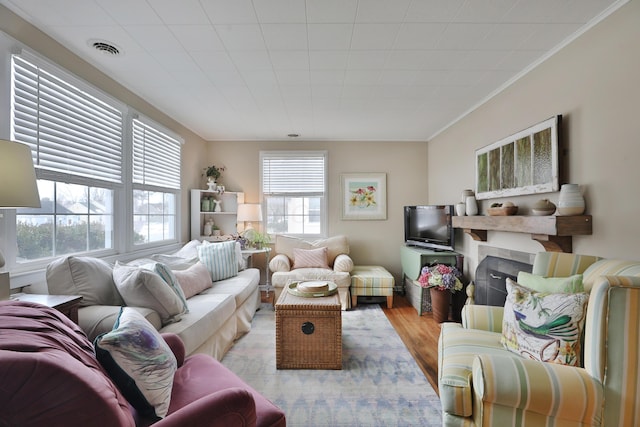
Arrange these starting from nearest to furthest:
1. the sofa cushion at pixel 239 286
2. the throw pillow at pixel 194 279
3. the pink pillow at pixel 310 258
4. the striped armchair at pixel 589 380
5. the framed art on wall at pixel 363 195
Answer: the striped armchair at pixel 589 380
the throw pillow at pixel 194 279
the sofa cushion at pixel 239 286
the pink pillow at pixel 310 258
the framed art on wall at pixel 363 195

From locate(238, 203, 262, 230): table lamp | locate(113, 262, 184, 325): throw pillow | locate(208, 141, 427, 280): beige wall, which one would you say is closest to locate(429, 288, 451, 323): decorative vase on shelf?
locate(208, 141, 427, 280): beige wall

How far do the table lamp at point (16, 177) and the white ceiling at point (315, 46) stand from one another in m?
1.03

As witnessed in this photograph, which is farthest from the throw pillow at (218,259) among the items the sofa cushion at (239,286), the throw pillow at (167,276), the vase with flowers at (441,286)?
the vase with flowers at (441,286)

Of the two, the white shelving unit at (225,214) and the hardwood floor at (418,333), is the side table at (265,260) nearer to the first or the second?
the hardwood floor at (418,333)

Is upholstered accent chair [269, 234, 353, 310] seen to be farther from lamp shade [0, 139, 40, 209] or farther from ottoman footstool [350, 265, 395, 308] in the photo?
lamp shade [0, 139, 40, 209]

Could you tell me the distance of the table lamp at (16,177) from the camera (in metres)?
1.30

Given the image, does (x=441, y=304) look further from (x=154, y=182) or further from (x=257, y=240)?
(x=154, y=182)

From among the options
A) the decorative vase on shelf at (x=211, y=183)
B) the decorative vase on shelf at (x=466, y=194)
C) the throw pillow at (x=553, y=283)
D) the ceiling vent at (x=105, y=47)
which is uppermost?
the ceiling vent at (x=105, y=47)

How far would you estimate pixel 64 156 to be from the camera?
2229 millimetres

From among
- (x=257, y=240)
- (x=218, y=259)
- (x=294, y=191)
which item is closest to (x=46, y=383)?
(x=218, y=259)

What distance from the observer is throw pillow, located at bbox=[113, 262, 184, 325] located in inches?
78.5

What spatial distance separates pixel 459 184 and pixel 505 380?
2.96 meters

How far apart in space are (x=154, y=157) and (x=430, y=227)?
353cm

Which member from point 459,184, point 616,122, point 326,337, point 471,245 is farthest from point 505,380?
point 459,184
